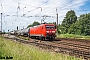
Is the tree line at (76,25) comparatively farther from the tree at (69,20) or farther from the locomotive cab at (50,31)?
the locomotive cab at (50,31)

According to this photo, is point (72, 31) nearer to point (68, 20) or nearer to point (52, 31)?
point (68, 20)

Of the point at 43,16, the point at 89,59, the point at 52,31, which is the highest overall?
the point at 43,16

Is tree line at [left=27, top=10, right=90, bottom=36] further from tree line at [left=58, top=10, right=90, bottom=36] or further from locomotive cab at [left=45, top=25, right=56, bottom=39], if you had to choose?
locomotive cab at [left=45, top=25, right=56, bottom=39]

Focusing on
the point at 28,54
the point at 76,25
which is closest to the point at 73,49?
the point at 28,54

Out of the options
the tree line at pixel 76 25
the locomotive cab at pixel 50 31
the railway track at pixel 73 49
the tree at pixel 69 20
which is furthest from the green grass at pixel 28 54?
the tree at pixel 69 20

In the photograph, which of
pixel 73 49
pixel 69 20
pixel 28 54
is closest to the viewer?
pixel 28 54

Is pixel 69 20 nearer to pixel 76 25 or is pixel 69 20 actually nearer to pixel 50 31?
pixel 76 25

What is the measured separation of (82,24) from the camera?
9294 cm

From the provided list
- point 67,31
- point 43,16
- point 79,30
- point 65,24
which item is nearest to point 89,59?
point 43,16

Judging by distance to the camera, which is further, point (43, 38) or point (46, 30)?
point (43, 38)

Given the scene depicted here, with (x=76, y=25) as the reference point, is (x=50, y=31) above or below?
below

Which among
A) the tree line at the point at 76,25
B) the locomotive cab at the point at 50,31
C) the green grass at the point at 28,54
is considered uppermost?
the tree line at the point at 76,25

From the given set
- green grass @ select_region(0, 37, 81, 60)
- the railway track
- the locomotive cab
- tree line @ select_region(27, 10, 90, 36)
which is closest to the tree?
tree line @ select_region(27, 10, 90, 36)

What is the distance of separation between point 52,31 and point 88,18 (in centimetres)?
7092
